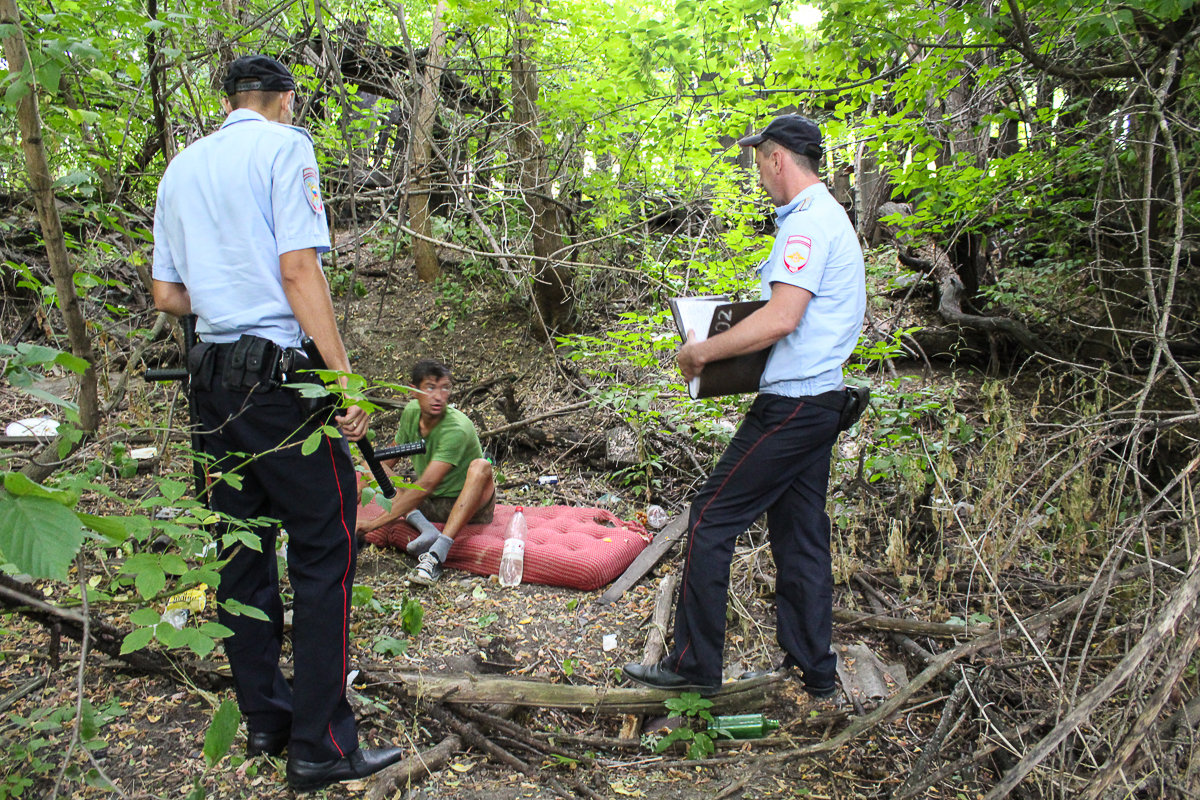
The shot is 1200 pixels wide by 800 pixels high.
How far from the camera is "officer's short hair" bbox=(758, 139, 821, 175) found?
2.78 m

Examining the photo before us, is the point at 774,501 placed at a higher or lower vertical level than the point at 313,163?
lower

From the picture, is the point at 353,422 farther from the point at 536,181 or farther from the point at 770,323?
the point at 536,181

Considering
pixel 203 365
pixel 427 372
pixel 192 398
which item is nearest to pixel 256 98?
pixel 203 365

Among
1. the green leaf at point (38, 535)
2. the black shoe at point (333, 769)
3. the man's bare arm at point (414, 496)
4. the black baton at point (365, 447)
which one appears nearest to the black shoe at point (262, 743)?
the black shoe at point (333, 769)

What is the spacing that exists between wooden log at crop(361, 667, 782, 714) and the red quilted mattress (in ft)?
3.74

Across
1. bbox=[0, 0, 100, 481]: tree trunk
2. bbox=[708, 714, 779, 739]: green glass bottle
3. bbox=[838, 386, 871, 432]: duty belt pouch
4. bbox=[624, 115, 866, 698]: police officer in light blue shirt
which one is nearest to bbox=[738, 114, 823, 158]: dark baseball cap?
bbox=[624, 115, 866, 698]: police officer in light blue shirt

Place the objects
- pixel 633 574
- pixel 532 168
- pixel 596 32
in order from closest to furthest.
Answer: pixel 633 574
pixel 596 32
pixel 532 168

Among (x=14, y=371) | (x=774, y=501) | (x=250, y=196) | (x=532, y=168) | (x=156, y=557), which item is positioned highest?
(x=532, y=168)

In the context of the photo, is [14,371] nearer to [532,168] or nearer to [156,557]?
[156,557]

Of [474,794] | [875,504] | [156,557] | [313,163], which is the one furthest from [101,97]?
[875,504]

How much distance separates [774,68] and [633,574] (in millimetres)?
2996

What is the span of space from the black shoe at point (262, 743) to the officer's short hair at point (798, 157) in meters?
2.63

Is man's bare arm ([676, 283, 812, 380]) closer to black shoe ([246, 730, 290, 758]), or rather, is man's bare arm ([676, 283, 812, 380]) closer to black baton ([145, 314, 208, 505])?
black baton ([145, 314, 208, 505])

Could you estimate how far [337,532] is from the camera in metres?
2.27
